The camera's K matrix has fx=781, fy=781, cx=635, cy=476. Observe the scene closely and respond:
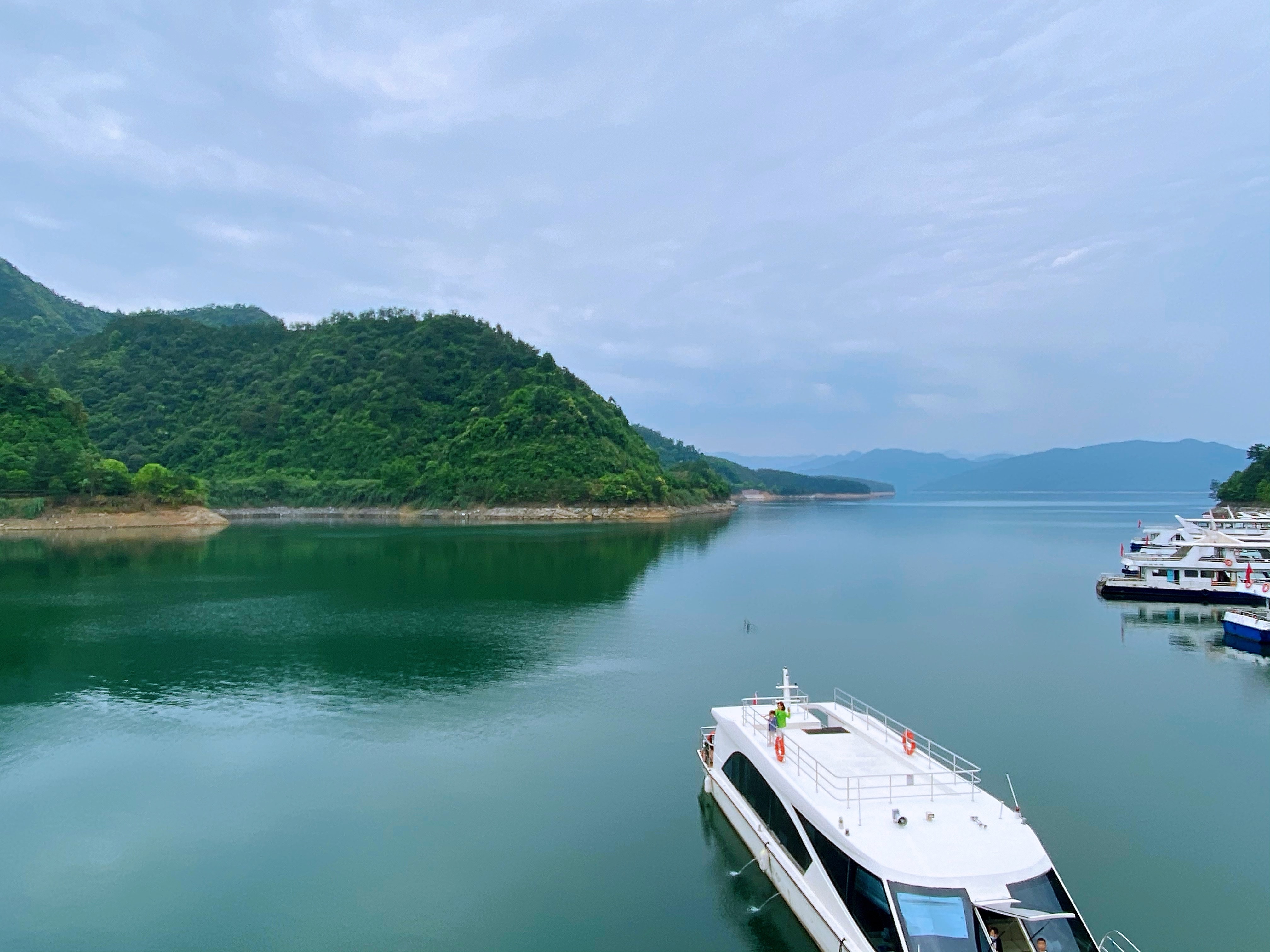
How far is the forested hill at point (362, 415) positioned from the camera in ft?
385

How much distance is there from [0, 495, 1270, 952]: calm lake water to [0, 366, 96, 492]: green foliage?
4888 cm

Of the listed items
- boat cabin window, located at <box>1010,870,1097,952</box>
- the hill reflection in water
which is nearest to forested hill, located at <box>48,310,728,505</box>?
the hill reflection in water

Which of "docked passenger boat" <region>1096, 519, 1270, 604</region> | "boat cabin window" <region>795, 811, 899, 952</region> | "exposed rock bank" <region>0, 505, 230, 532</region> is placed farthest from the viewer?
"exposed rock bank" <region>0, 505, 230, 532</region>

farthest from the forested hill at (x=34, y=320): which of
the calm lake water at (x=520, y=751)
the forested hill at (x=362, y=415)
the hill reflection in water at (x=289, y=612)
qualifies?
the calm lake water at (x=520, y=751)

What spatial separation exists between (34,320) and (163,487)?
9587cm

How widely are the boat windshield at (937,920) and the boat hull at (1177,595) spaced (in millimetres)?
39338

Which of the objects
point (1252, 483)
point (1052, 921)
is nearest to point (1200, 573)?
point (1052, 921)

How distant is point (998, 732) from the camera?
2039 cm

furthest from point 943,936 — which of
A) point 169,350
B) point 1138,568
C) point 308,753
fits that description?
point 169,350

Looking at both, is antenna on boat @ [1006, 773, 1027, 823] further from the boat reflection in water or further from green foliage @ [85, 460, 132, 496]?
green foliage @ [85, 460, 132, 496]

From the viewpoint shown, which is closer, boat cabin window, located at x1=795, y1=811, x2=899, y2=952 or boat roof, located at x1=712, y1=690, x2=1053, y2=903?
boat cabin window, located at x1=795, y1=811, x2=899, y2=952

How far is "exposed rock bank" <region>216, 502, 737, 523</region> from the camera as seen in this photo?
108m

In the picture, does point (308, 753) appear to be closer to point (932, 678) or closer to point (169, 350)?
point (932, 678)

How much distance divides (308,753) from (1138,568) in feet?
146
